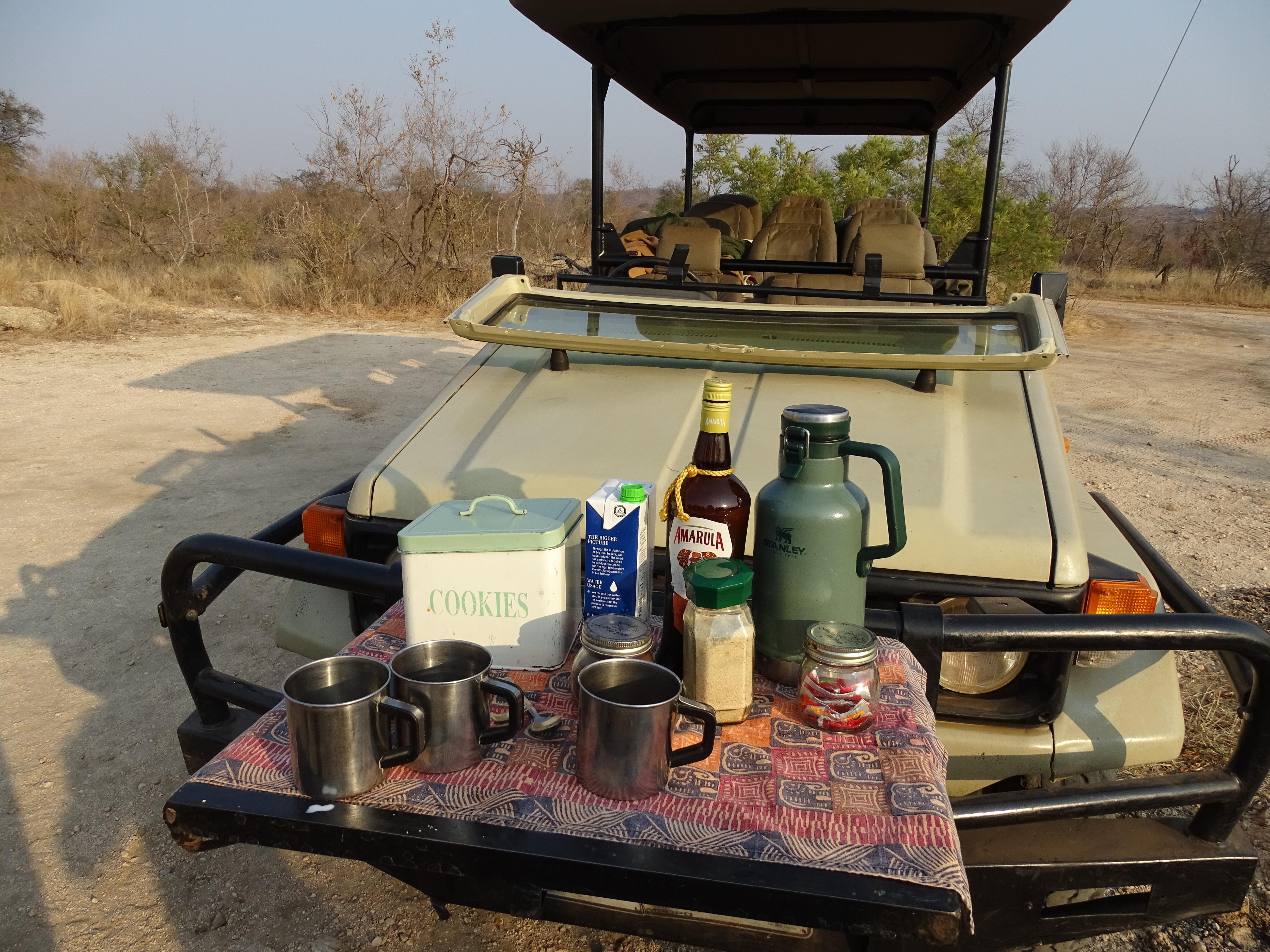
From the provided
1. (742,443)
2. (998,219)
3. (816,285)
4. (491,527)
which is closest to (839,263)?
(816,285)

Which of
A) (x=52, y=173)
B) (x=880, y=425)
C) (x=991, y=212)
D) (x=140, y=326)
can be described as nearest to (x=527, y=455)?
(x=880, y=425)

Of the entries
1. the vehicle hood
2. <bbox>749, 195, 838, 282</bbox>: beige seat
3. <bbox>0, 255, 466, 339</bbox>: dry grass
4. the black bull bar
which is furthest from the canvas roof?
<bbox>0, 255, 466, 339</bbox>: dry grass

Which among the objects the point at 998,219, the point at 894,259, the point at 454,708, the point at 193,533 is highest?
the point at 998,219

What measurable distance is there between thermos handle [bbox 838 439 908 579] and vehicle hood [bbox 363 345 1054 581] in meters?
0.49

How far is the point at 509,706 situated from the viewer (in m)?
1.47

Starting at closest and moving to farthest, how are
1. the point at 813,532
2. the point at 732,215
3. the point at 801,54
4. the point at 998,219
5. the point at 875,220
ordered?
the point at 813,532
the point at 801,54
the point at 875,220
the point at 732,215
the point at 998,219

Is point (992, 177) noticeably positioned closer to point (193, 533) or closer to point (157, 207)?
point (193, 533)

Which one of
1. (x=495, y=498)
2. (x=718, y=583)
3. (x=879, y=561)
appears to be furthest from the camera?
(x=879, y=561)

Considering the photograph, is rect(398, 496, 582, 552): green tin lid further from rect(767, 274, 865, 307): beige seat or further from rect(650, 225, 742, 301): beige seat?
rect(650, 225, 742, 301): beige seat

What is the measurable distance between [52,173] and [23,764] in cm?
2818

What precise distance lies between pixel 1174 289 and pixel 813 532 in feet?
91.3

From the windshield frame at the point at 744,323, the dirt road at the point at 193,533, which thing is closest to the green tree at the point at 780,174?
the dirt road at the point at 193,533

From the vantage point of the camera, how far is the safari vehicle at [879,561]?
1.33 m

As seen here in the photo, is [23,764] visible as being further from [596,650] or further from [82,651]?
A: [596,650]
